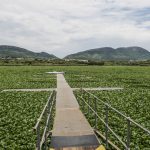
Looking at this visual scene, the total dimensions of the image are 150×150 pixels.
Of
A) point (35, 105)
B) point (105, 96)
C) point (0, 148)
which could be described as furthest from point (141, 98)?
point (0, 148)

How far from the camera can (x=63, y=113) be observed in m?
21.8

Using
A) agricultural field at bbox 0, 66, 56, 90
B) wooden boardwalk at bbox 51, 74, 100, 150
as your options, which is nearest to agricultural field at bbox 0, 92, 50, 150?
wooden boardwalk at bbox 51, 74, 100, 150

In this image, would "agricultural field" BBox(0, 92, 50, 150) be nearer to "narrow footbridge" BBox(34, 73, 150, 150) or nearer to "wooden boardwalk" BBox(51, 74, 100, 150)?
"narrow footbridge" BBox(34, 73, 150, 150)

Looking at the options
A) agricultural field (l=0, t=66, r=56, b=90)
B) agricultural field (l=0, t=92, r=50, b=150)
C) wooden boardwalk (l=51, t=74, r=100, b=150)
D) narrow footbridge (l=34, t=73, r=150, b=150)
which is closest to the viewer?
narrow footbridge (l=34, t=73, r=150, b=150)

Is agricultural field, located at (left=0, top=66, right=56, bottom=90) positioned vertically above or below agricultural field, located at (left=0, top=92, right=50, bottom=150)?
below

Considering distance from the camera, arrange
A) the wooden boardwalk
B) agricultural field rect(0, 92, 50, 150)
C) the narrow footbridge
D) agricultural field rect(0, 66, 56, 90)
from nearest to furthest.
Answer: the narrow footbridge
the wooden boardwalk
agricultural field rect(0, 92, 50, 150)
agricultural field rect(0, 66, 56, 90)

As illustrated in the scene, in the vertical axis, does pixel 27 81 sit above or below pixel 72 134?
below

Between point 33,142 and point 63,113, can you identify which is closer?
point 33,142

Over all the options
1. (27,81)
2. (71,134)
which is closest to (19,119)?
(71,134)

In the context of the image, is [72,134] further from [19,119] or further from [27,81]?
[27,81]

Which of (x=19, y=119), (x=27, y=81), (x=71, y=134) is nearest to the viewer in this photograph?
(x=71, y=134)

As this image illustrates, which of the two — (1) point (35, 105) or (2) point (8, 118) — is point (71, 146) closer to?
(2) point (8, 118)

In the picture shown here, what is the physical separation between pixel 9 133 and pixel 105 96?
63.3ft

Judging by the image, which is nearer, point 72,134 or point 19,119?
point 72,134
